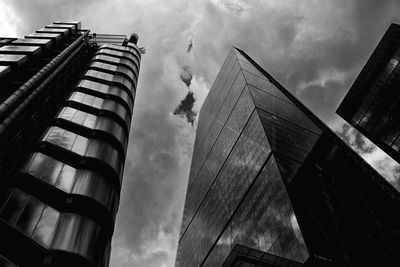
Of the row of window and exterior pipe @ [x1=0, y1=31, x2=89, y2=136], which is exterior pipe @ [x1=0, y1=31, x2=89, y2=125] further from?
the row of window

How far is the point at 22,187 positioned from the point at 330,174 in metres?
28.7

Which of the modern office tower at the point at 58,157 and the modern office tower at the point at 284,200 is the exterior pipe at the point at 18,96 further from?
the modern office tower at the point at 284,200

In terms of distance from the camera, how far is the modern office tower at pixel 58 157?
9359 mm

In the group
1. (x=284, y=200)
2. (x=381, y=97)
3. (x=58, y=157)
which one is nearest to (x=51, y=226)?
(x=58, y=157)

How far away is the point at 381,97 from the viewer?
46.0 metres

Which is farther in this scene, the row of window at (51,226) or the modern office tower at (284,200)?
the modern office tower at (284,200)

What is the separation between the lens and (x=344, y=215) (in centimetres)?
2777

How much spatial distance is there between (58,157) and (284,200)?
16015 millimetres

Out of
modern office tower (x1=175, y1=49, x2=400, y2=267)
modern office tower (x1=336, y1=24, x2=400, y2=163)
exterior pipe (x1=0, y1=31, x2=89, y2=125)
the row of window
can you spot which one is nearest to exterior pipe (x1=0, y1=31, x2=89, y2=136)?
exterior pipe (x1=0, y1=31, x2=89, y2=125)

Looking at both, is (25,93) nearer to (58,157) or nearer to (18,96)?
(18,96)

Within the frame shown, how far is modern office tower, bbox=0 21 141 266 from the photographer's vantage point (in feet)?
30.7

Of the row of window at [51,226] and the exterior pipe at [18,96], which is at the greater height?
the exterior pipe at [18,96]

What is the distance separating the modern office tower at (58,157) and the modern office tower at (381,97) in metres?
40.2

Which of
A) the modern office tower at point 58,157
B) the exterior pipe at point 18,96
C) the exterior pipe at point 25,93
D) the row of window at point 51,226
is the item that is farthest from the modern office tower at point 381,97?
the row of window at point 51,226
